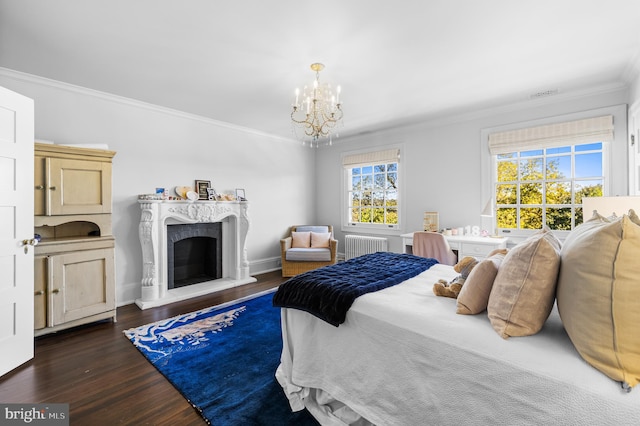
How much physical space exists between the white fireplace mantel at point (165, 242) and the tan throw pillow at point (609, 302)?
3.98 metres

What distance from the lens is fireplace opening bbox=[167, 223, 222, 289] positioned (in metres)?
4.11

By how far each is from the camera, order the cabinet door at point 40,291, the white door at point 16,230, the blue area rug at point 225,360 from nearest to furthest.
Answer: the blue area rug at point 225,360 < the white door at point 16,230 < the cabinet door at point 40,291

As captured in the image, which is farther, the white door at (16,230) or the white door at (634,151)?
the white door at (634,151)

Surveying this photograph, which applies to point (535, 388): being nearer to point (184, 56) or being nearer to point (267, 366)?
point (267, 366)

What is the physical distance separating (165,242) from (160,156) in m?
1.19

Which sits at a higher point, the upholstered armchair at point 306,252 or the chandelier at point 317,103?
the chandelier at point 317,103

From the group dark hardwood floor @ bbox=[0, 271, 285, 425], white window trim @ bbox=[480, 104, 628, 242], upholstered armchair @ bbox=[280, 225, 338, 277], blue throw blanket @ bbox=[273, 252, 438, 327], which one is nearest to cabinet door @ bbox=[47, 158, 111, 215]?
dark hardwood floor @ bbox=[0, 271, 285, 425]

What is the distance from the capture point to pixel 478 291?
4.61 ft

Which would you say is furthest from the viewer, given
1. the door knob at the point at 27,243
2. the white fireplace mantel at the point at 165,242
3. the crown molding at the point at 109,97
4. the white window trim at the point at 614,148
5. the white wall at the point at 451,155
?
the white fireplace mantel at the point at 165,242

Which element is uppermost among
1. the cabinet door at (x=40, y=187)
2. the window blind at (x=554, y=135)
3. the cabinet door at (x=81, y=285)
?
the window blind at (x=554, y=135)

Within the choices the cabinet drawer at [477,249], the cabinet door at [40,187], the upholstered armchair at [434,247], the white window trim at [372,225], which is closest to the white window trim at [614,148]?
→ the cabinet drawer at [477,249]

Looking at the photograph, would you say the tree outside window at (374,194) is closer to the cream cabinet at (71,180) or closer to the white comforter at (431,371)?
the white comforter at (431,371)

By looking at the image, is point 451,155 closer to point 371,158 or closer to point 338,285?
point 371,158

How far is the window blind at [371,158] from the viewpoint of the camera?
4.91 meters
